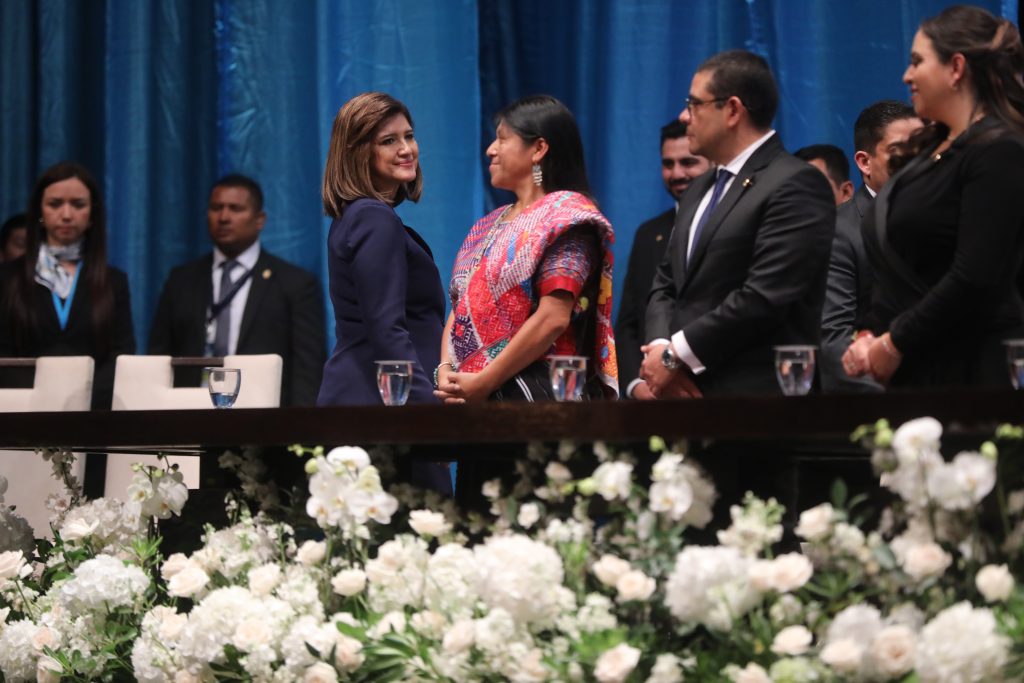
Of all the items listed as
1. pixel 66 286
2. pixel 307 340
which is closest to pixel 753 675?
pixel 307 340

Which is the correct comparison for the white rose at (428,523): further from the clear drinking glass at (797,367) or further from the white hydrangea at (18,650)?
the white hydrangea at (18,650)

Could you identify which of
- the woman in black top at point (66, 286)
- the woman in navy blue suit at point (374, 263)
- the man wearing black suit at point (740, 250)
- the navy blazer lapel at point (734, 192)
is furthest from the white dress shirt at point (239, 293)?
the navy blazer lapel at point (734, 192)

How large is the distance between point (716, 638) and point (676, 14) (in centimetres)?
334

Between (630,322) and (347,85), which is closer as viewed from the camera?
(630,322)

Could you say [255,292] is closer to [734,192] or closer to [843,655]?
[734,192]

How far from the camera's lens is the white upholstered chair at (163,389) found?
3.23 meters

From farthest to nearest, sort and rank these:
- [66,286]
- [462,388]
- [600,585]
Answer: [66,286] → [462,388] → [600,585]

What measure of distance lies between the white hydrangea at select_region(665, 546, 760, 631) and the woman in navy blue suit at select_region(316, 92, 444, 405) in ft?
4.29

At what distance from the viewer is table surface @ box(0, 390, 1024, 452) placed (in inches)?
57.3

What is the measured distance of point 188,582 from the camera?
5.88 ft

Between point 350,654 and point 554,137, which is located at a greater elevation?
point 554,137

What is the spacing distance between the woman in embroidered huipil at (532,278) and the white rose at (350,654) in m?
1.04

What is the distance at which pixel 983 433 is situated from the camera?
147cm

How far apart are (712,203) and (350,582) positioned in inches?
48.7
